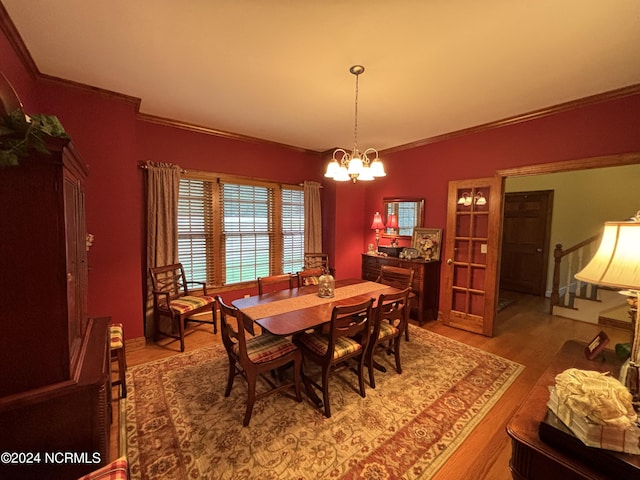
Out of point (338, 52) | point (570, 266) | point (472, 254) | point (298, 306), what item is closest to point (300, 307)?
point (298, 306)

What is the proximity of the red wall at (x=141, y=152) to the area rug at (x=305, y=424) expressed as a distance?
111 centimetres

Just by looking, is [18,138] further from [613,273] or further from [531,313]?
[531,313]

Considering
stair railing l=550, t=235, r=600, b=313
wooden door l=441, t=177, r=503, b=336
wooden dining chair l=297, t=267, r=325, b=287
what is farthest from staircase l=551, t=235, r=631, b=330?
wooden dining chair l=297, t=267, r=325, b=287

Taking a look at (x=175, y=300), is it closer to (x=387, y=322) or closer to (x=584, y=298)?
(x=387, y=322)

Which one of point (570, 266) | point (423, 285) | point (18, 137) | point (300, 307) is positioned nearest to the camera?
point (18, 137)

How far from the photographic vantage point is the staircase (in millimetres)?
3848

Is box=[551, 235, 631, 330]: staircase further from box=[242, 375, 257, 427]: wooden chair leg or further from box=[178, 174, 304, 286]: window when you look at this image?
box=[242, 375, 257, 427]: wooden chair leg

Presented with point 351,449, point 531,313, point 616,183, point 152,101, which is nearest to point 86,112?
point 152,101

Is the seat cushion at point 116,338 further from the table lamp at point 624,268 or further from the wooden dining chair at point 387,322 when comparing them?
the table lamp at point 624,268

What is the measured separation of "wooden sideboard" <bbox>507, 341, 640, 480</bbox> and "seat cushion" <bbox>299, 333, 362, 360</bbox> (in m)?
1.23

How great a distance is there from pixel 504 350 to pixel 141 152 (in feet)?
16.1

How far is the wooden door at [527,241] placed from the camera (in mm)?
5195

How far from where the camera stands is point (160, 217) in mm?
3295

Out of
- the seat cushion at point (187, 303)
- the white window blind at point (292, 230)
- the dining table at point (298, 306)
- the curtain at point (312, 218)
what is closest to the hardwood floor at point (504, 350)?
the seat cushion at point (187, 303)
